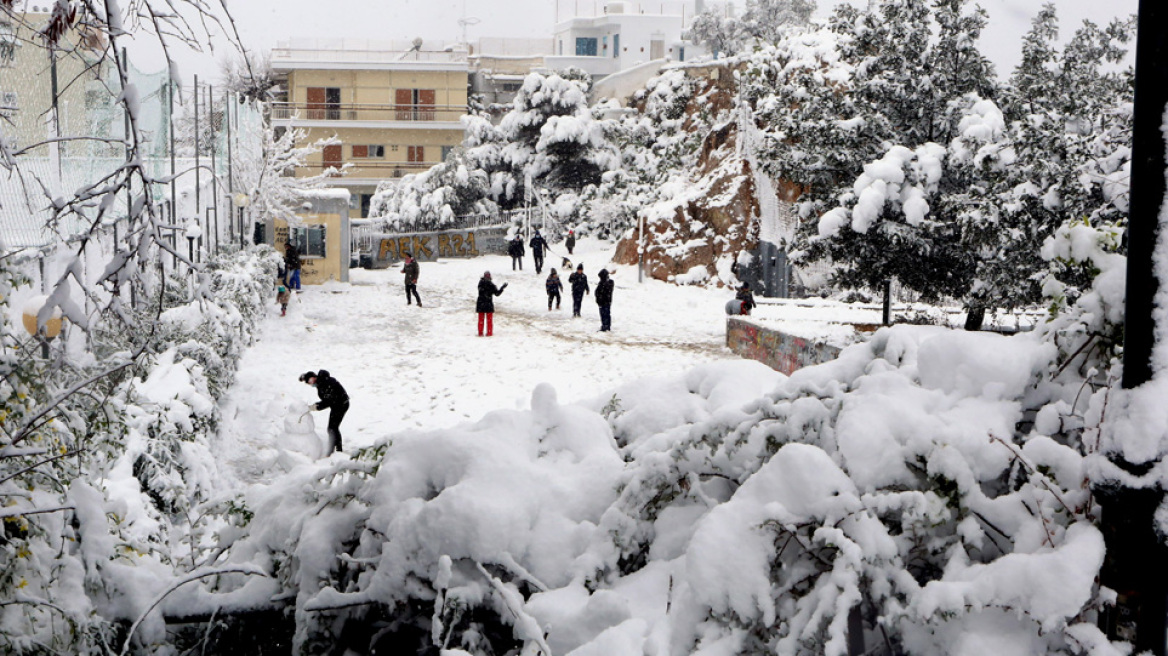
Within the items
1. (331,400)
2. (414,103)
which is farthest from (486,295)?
(414,103)

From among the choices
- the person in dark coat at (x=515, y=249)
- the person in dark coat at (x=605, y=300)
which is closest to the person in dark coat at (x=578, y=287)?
the person in dark coat at (x=605, y=300)

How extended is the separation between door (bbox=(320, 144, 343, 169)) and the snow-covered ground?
23290 millimetres

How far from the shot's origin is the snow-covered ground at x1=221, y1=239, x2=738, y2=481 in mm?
13258

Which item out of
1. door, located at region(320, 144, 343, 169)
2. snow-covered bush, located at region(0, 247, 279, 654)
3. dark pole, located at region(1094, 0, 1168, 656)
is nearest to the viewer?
dark pole, located at region(1094, 0, 1168, 656)

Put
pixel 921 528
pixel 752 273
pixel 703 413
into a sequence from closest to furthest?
pixel 921 528, pixel 703 413, pixel 752 273

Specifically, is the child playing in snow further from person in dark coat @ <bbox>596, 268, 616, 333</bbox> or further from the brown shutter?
the brown shutter

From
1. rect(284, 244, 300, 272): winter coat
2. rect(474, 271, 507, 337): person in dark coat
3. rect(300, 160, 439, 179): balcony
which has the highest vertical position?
rect(300, 160, 439, 179): balcony

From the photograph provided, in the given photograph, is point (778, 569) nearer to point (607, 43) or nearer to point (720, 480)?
point (720, 480)

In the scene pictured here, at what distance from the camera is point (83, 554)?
3.39 m

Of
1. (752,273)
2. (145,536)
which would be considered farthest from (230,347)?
(752,273)

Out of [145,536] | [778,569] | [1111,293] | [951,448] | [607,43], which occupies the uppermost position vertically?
[607,43]

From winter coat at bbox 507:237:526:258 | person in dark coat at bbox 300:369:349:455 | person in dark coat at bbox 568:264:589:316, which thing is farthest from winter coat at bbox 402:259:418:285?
person in dark coat at bbox 300:369:349:455

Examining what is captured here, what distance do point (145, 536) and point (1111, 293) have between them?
5.46m

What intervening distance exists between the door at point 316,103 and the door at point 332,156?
5.89 ft
